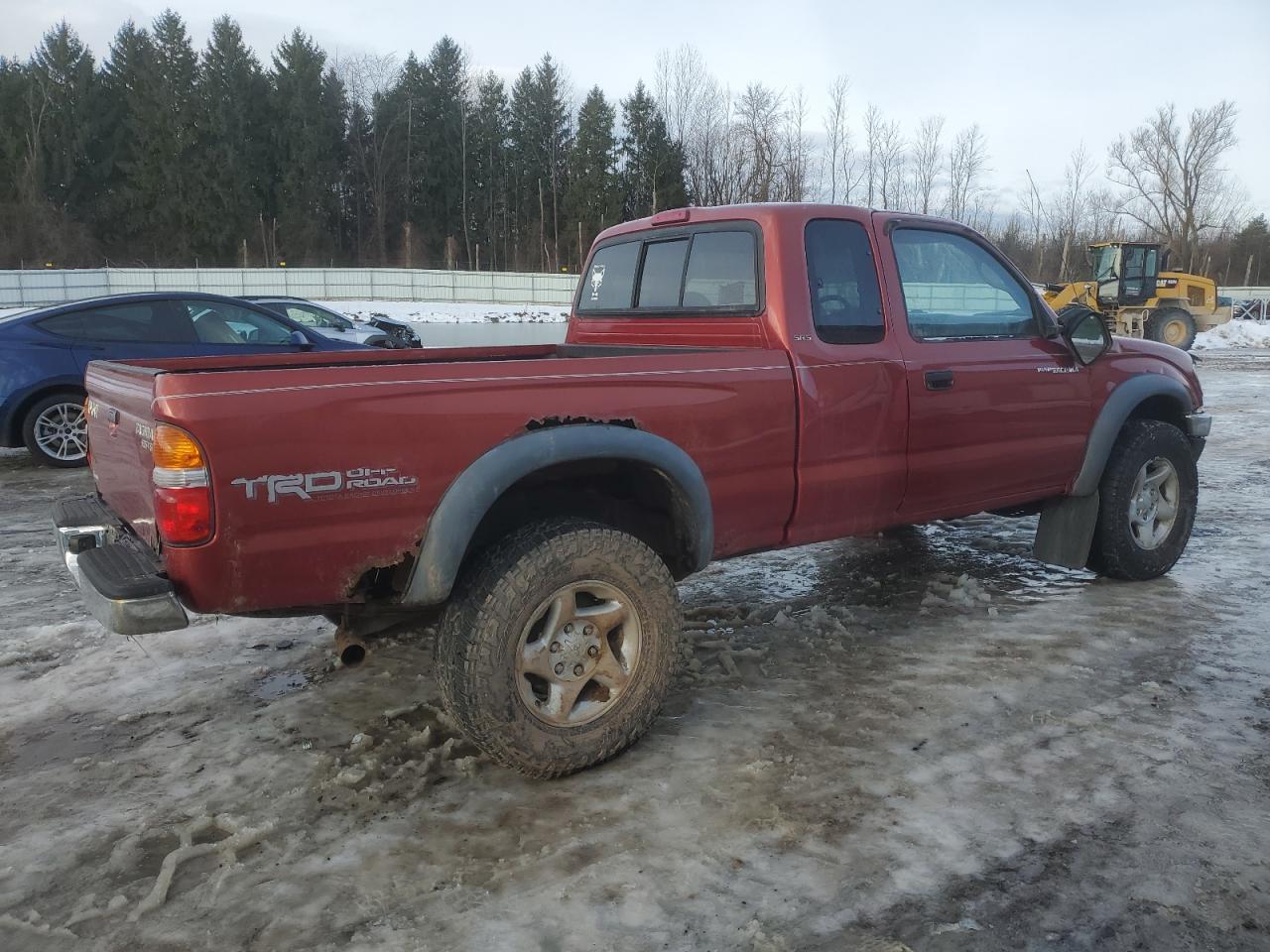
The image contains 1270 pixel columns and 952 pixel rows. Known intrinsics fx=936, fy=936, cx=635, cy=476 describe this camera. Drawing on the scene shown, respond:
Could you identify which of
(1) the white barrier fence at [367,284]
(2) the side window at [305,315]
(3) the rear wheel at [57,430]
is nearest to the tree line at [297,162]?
(1) the white barrier fence at [367,284]

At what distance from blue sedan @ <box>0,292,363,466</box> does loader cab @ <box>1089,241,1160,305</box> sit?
2114 centimetres

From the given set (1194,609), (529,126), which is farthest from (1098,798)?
(529,126)

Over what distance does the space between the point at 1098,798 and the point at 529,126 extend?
6772cm

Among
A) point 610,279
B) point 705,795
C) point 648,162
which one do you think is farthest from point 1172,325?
point 648,162

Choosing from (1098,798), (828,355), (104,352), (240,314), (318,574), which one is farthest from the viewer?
(240,314)

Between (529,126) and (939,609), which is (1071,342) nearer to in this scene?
(939,609)

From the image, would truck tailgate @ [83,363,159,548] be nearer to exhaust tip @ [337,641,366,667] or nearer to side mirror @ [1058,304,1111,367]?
exhaust tip @ [337,641,366,667]

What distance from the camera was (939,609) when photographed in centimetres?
473

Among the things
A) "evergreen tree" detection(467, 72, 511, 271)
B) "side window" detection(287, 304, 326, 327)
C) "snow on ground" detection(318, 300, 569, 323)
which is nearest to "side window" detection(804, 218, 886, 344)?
"side window" detection(287, 304, 326, 327)

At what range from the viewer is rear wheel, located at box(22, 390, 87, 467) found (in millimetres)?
8188

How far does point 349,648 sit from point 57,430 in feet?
22.6

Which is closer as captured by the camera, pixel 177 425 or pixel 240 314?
pixel 177 425

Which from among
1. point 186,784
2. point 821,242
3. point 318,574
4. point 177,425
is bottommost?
point 186,784

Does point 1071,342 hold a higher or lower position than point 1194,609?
higher
